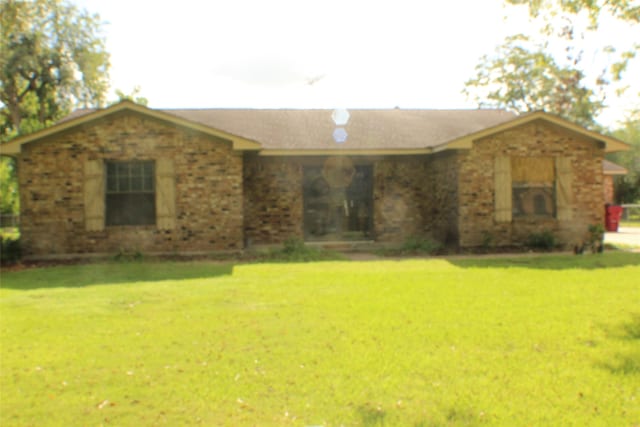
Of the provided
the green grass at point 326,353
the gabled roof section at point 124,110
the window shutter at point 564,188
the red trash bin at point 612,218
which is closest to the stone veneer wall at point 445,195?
the window shutter at point 564,188

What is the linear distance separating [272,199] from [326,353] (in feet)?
33.8

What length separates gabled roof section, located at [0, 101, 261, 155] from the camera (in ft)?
44.2

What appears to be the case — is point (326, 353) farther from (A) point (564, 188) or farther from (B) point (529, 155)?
(A) point (564, 188)

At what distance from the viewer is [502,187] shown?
14758 mm

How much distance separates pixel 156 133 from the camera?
13938 mm

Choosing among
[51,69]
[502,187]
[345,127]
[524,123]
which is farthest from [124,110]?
[51,69]

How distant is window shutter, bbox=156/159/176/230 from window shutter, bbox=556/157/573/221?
31.8 ft

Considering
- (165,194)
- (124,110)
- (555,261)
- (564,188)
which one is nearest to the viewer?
(555,261)

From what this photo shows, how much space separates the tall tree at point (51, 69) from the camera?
3428cm

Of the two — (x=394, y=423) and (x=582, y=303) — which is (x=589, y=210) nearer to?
(x=582, y=303)

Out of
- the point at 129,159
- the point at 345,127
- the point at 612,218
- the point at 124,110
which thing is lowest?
the point at 612,218

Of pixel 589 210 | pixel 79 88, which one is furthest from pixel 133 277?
pixel 79 88

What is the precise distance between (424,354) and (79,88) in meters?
37.9

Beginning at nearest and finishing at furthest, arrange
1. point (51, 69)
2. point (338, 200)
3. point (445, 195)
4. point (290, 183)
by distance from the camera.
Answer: point (445, 195) → point (290, 183) → point (338, 200) → point (51, 69)
